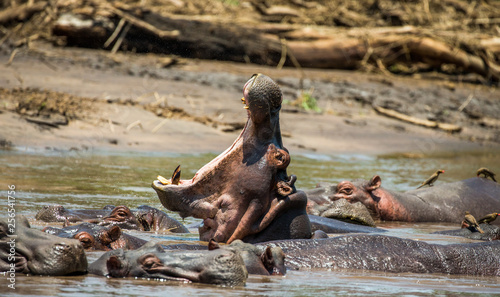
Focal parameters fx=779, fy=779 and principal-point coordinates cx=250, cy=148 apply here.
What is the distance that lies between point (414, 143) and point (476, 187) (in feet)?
18.4

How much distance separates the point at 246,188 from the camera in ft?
14.8

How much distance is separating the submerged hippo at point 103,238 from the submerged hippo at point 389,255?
0.78 meters

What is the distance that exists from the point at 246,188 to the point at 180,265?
34.4 inches

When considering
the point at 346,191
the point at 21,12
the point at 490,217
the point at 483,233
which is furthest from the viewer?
the point at 21,12

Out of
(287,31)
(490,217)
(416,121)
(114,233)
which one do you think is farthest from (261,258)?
(287,31)

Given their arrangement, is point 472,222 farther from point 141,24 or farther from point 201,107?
point 141,24

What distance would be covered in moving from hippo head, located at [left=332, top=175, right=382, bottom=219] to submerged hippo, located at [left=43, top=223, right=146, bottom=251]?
304cm

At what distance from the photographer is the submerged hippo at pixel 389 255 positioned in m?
4.38

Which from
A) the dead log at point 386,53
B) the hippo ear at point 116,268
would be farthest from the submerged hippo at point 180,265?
the dead log at point 386,53

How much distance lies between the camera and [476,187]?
299 inches

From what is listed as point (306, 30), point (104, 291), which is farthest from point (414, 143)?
Result: point (104, 291)

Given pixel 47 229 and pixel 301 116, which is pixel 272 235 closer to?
pixel 47 229

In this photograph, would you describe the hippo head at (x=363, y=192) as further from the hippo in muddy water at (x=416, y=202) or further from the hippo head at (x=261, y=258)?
the hippo head at (x=261, y=258)

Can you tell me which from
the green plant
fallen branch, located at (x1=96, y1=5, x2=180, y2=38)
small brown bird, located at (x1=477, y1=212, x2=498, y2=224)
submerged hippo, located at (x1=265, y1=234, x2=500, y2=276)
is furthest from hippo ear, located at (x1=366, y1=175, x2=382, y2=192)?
fallen branch, located at (x1=96, y1=5, x2=180, y2=38)
